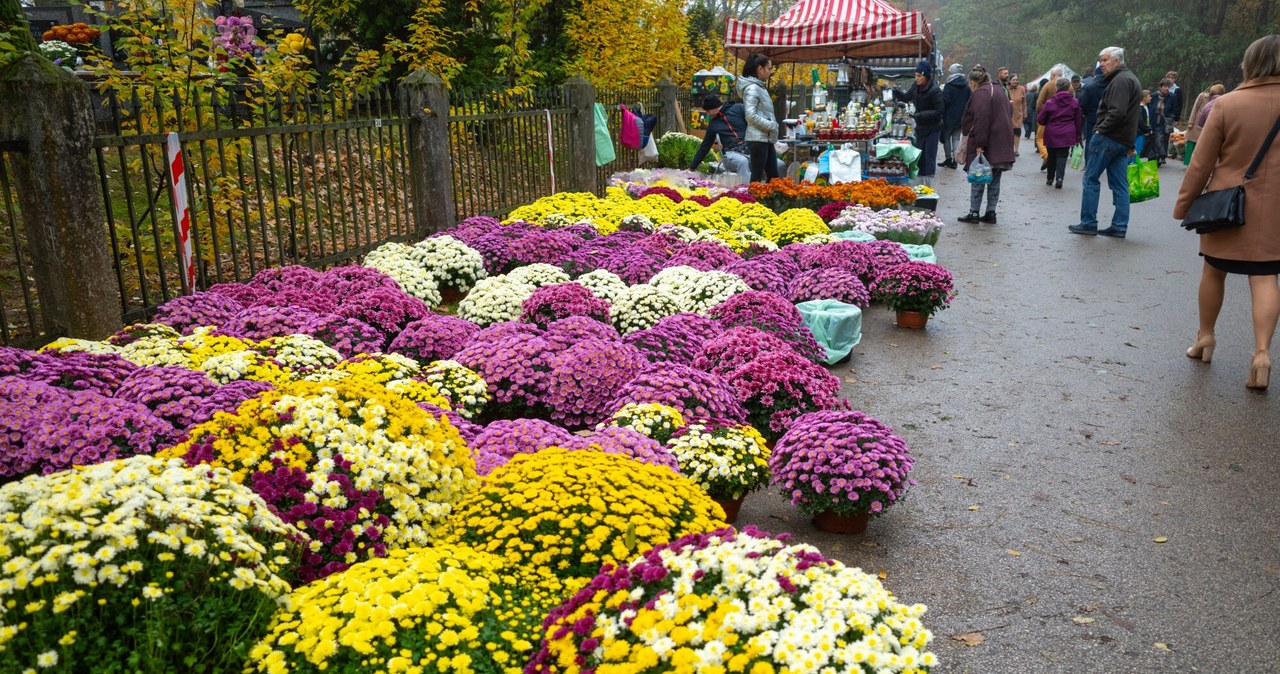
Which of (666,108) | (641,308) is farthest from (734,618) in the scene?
(666,108)

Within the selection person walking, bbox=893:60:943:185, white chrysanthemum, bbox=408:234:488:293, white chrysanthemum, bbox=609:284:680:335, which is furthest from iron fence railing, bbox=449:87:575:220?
person walking, bbox=893:60:943:185

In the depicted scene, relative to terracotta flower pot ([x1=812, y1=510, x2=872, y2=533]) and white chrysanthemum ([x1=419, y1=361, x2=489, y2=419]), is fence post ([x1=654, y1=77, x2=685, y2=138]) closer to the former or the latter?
white chrysanthemum ([x1=419, y1=361, x2=489, y2=419])

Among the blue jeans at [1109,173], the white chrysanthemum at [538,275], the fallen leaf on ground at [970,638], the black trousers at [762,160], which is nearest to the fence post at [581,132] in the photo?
the black trousers at [762,160]

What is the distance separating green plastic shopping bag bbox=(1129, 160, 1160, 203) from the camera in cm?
1107

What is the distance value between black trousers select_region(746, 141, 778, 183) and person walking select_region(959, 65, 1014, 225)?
2861mm

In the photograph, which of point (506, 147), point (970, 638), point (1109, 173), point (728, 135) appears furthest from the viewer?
point (728, 135)

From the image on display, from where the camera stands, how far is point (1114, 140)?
11.7 m

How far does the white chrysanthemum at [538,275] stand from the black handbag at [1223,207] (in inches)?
173

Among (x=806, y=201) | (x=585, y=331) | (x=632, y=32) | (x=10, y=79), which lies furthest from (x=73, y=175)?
(x=632, y=32)

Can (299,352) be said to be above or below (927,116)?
below

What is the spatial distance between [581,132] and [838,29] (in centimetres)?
651

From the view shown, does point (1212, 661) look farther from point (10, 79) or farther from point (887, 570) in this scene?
point (10, 79)

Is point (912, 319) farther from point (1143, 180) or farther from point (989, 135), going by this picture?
point (989, 135)

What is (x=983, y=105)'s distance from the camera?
13.3m
